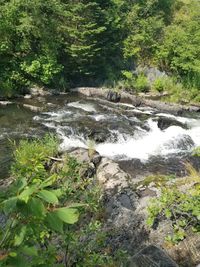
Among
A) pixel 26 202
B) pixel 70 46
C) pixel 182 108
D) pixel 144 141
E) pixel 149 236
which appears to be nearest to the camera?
pixel 26 202

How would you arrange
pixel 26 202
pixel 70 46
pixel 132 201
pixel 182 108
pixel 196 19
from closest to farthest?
pixel 26 202 → pixel 132 201 → pixel 182 108 → pixel 70 46 → pixel 196 19

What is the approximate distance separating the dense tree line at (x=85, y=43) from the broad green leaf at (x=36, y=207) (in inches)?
685

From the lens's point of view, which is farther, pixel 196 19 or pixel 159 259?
pixel 196 19

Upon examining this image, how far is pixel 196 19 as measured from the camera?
22.9 metres

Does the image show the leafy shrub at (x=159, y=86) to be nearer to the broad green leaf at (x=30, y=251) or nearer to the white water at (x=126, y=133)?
the white water at (x=126, y=133)

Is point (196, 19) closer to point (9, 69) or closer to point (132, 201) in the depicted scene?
point (9, 69)

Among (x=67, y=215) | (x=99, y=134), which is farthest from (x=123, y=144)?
(x=67, y=215)

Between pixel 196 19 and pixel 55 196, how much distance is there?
23599 millimetres

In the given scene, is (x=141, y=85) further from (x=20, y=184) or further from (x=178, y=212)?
(x=20, y=184)

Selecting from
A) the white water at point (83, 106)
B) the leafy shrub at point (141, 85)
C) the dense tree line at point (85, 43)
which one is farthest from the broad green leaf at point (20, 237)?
the leafy shrub at point (141, 85)

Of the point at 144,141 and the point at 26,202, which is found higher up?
the point at 26,202

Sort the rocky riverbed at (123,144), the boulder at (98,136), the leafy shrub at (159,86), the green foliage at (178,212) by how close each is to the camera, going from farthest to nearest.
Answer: the leafy shrub at (159,86) < the boulder at (98,136) < the rocky riverbed at (123,144) < the green foliage at (178,212)

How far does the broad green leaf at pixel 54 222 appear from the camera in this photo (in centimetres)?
126

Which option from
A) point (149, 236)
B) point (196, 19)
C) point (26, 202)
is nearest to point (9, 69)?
point (196, 19)
